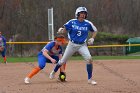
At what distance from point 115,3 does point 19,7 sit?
11037 millimetres

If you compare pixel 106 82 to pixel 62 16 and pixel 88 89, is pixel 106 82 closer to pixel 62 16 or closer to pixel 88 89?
pixel 88 89

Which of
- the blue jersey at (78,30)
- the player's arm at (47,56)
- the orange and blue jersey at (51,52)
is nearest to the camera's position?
the blue jersey at (78,30)

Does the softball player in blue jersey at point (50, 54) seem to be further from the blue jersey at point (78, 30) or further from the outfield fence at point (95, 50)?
the outfield fence at point (95, 50)

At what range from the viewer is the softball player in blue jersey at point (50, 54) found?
11.8 meters

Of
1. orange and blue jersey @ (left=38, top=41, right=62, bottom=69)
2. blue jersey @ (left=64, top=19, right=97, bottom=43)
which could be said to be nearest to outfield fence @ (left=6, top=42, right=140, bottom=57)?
orange and blue jersey @ (left=38, top=41, right=62, bottom=69)

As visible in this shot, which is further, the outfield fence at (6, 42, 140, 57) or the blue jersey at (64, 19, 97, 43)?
the outfield fence at (6, 42, 140, 57)

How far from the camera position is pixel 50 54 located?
40.0 feet

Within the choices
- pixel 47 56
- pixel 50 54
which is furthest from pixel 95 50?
pixel 47 56

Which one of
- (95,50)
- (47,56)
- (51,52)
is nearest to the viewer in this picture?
(47,56)

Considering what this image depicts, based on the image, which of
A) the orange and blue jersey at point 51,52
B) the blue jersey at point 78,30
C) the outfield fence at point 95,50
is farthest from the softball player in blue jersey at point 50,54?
the outfield fence at point 95,50

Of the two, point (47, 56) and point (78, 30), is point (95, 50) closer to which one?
point (47, 56)

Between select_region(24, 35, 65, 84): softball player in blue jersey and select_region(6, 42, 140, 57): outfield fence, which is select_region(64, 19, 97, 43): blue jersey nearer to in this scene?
select_region(24, 35, 65, 84): softball player in blue jersey

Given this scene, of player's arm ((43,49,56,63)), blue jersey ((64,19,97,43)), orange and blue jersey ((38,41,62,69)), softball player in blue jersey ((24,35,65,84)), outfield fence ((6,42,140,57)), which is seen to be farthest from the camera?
outfield fence ((6,42,140,57))

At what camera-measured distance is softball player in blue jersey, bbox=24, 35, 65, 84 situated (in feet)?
38.7
